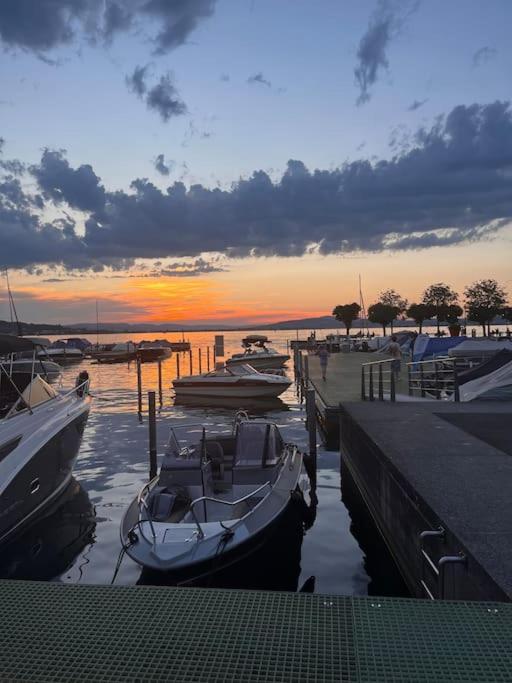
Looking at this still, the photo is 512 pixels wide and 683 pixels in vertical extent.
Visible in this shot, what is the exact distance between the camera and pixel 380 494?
9906 mm

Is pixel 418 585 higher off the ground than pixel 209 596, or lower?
lower

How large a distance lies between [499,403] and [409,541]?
8909 millimetres

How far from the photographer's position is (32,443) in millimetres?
9898

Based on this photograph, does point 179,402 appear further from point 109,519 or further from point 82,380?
point 109,519

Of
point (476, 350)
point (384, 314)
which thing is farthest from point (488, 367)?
point (384, 314)

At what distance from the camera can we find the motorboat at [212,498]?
7504mm

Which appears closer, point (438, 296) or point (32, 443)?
point (32, 443)

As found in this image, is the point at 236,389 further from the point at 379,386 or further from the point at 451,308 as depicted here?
the point at 451,308

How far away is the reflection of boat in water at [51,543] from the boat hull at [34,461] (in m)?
0.35

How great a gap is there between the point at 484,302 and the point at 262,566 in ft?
265

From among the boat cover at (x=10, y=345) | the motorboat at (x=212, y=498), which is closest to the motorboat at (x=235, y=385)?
the motorboat at (x=212, y=498)

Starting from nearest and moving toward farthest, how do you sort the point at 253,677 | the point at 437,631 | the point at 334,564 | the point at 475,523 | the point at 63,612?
the point at 253,677
the point at 437,631
the point at 63,612
the point at 475,523
the point at 334,564

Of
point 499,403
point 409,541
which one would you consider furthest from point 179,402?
point 409,541

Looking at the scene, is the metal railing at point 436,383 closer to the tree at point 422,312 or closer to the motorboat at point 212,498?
the motorboat at point 212,498
